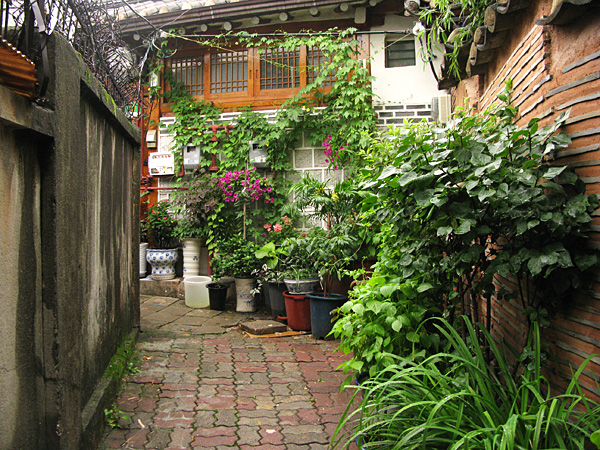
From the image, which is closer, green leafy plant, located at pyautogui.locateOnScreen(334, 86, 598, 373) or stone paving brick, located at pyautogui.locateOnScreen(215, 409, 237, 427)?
green leafy plant, located at pyautogui.locateOnScreen(334, 86, 598, 373)

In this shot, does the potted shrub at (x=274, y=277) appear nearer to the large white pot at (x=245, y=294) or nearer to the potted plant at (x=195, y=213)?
the large white pot at (x=245, y=294)

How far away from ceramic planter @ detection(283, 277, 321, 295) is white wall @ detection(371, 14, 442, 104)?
10.9 feet

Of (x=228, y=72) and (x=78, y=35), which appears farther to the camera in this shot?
(x=228, y=72)

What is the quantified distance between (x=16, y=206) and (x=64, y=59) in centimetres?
76

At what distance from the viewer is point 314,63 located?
787 cm

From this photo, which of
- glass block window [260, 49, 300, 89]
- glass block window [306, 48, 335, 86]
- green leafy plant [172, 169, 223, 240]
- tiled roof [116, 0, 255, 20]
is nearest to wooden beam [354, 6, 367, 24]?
glass block window [306, 48, 335, 86]

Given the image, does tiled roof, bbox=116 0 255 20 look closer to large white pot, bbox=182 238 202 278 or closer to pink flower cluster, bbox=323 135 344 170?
pink flower cluster, bbox=323 135 344 170

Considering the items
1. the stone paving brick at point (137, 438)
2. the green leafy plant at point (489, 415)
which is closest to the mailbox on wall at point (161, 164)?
the stone paving brick at point (137, 438)

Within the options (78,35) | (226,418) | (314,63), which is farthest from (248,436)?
(314,63)

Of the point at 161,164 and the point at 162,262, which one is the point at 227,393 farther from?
the point at 161,164

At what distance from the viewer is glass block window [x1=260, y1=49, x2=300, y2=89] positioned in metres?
7.91

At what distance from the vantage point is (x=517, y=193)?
6.79ft

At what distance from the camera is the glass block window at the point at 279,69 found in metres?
7.91

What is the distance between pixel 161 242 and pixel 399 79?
15.6 feet
